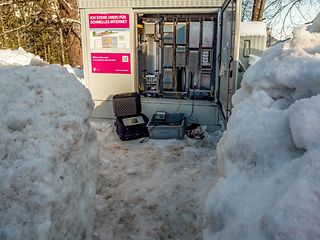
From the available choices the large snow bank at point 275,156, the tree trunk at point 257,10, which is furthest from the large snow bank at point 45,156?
the tree trunk at point 257,10

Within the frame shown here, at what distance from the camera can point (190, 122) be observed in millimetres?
5762

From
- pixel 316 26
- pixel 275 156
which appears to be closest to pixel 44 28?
pixel 316 26

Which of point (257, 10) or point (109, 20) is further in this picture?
point (257, 10)

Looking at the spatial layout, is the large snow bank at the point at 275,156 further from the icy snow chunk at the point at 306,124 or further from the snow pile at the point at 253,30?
the snow pile at the point at 253,30

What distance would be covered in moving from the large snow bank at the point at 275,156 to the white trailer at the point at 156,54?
116 inches

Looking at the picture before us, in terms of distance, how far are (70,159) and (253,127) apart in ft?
4.88

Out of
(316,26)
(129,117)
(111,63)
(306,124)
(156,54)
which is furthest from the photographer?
(156,54)

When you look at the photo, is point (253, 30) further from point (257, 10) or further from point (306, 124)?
point (257, 10)

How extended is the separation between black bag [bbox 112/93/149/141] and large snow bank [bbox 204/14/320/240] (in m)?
2.95

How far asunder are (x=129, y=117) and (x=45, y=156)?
133 inches

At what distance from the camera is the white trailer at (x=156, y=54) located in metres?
5.57

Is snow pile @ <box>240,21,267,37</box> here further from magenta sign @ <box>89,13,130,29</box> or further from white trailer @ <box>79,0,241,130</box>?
magenta sign @ <box>89,13,130,29</box>

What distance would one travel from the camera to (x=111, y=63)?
232 inches

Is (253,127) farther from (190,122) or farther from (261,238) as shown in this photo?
(190,122)
